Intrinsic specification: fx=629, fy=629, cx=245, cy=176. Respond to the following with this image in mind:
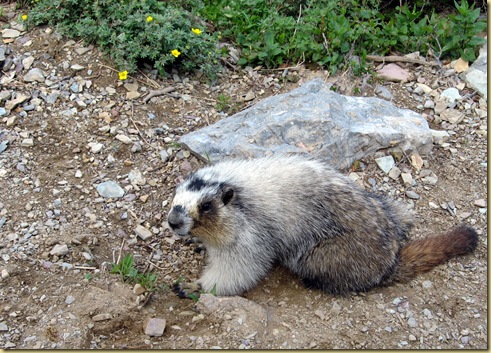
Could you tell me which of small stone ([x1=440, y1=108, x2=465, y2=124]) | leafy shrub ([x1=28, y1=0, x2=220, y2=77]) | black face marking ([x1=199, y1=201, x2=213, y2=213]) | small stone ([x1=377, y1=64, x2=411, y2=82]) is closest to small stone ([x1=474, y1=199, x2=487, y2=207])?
small stone ([x1=440, y1=108, x2=465, y2=124])

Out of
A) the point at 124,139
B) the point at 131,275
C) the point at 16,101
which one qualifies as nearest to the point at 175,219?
the point at 131,275

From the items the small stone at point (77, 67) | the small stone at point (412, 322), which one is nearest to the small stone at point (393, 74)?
the small stone at point (412, 322)

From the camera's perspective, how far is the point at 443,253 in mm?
5055

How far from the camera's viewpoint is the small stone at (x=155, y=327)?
4.37 meters

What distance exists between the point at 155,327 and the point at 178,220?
0.76 metres

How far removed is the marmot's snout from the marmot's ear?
328 mm

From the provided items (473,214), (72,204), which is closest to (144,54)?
(72,204)

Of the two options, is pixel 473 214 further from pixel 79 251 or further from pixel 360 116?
pixel 79 251

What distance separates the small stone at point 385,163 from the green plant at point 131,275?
240 cm

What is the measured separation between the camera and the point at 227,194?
4695 millimetres

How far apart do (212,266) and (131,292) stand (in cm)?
66

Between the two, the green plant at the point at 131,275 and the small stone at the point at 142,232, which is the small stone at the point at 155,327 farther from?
the small stone at the point at 142,232

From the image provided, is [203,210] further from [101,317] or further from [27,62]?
[27,62]

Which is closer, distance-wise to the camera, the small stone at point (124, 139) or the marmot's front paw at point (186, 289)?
the marmot's front paw at point (186, 289)
